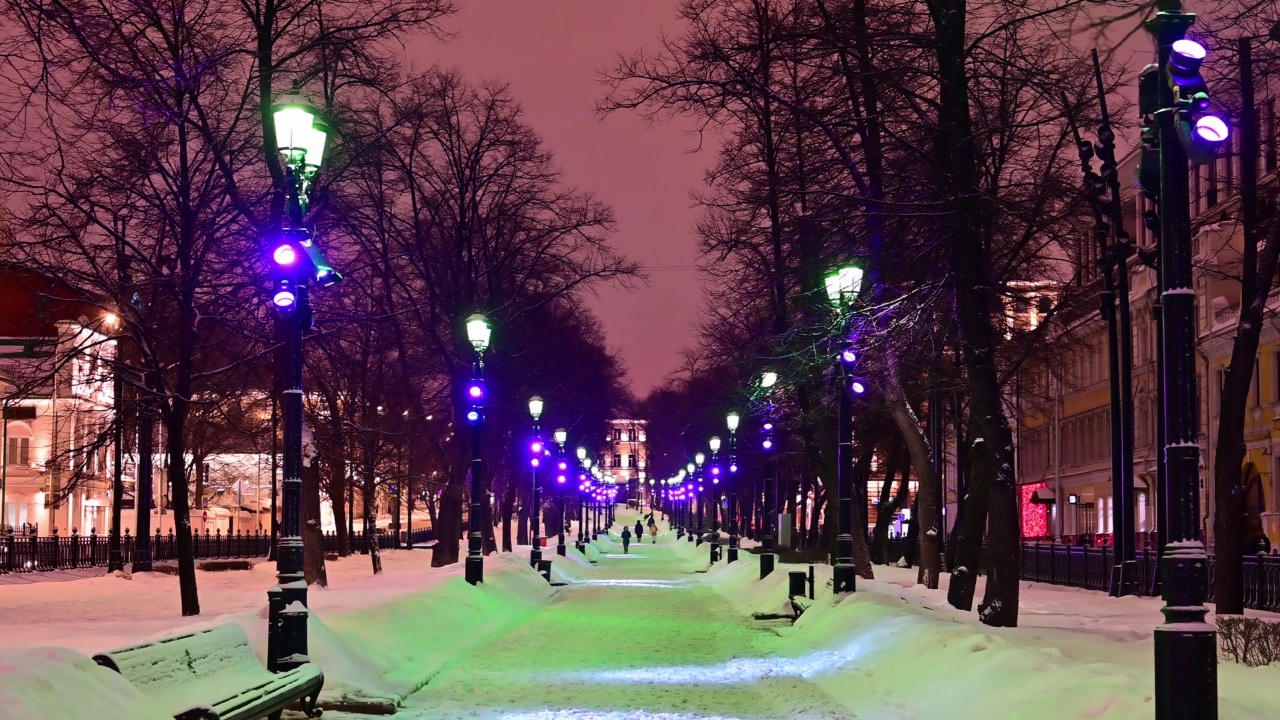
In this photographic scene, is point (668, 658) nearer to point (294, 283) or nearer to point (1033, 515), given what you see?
point (294, 283)

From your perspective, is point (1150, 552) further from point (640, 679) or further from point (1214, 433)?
point (1214, 433)

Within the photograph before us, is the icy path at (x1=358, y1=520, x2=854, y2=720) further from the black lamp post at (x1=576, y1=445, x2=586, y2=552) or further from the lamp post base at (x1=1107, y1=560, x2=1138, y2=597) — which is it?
the black lamp post at (x1=576, y1=445, x2=586, y2=552)

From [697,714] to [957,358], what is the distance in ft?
61.5

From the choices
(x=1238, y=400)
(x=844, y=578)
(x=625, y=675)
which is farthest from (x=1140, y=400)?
(x=625, y=675)

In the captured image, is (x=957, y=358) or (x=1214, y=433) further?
(x=1214, y=433)

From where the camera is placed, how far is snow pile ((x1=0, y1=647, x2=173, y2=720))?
8430mm

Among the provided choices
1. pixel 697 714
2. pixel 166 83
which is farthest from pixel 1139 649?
pixel 166 83

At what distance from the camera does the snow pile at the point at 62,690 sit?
8.43 m

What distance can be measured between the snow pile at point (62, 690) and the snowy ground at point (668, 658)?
0.02 meters

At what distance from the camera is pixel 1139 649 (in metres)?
15.8

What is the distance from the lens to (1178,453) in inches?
361

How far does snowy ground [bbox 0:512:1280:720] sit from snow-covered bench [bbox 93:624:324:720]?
49 cm

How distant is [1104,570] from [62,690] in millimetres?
30205

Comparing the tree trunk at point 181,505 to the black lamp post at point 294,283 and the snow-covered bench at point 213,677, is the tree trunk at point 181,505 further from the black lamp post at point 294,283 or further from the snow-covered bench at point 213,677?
the snow-covered bench at point 213,677
